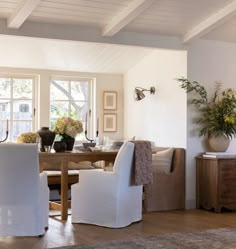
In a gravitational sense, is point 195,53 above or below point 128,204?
above

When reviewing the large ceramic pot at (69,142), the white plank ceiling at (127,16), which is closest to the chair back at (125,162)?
the large ceramic pot at (69,142)

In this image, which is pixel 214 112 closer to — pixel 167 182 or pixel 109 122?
pixel 167 182

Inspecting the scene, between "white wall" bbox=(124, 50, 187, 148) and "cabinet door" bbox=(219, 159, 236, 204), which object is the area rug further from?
"white wall" bbox=(124, 50, 187, 148)

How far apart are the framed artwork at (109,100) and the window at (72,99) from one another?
0.21 m

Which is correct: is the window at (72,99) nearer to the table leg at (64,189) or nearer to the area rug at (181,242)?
the table leg at (64,189)

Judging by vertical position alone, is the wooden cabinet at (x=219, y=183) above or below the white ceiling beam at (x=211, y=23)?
below

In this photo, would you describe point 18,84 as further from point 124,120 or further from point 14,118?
point 124,120

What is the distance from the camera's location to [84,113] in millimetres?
7336

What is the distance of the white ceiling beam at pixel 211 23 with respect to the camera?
201 inches

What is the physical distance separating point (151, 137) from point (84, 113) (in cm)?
131

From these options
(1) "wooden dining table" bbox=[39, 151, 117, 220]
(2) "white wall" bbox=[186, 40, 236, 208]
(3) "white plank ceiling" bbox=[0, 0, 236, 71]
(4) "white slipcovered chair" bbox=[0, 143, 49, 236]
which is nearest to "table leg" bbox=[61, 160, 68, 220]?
(1) "wooden dining table" bbox=[39, 151, 117, 220]

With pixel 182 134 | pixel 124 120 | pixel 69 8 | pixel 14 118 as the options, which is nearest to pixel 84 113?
pixel 124 120

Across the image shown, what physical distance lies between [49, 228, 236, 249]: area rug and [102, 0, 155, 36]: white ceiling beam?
2.41m

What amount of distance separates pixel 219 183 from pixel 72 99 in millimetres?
2840
